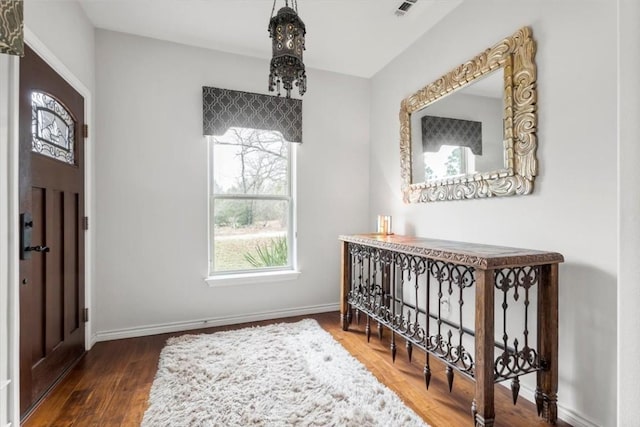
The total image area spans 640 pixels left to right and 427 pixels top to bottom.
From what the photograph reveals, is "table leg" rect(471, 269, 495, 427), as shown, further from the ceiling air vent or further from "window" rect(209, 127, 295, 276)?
"window" rect(209, 127, 295, 276)

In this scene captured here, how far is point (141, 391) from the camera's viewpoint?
192 centimetres

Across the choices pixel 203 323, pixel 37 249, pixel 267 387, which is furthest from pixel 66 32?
pixel 267 387

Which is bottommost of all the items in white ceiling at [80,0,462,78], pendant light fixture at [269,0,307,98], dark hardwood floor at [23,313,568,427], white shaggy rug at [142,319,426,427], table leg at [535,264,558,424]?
dark hardwood floor at [23,313,568,427]

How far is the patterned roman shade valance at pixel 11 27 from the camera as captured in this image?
117 cm

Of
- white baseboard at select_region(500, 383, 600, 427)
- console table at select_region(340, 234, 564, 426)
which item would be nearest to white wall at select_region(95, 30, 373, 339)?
console table at select_region(340, 234, 564, 426)

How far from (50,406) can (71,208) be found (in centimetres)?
126

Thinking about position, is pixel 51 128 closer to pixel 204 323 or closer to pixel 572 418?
pixel 204 323

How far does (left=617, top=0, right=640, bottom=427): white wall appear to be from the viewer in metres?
0.86

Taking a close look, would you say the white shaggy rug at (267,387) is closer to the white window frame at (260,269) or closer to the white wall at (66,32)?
the white window frame at (260,269)

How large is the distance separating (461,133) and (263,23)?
6.10ft

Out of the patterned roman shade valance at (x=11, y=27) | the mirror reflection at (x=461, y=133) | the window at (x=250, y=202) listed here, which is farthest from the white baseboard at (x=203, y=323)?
the patterned roman shade valance at (x=11, y=27)

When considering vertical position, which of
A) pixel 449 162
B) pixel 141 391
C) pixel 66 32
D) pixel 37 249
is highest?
pixel 66 32

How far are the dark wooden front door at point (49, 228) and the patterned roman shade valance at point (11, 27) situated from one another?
0.50 m

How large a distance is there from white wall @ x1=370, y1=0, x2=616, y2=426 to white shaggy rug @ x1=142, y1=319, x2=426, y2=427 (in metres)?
0.90
